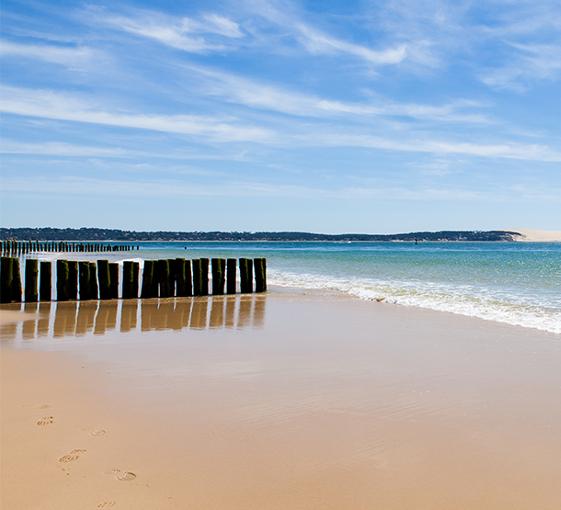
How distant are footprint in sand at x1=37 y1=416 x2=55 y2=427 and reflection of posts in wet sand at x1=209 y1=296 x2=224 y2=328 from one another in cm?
607

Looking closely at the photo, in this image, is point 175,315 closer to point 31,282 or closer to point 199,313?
point 199,313

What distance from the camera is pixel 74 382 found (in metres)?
6.72

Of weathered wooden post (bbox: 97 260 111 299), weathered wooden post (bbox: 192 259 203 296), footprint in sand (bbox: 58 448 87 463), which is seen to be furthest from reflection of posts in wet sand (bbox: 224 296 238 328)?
footprint in sand (bbox: 58 448 87 463)

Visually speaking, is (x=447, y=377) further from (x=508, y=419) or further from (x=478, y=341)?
(x=478, y=341)

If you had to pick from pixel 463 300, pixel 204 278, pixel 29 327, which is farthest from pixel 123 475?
pixel 204 278

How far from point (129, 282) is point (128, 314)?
11.5ft

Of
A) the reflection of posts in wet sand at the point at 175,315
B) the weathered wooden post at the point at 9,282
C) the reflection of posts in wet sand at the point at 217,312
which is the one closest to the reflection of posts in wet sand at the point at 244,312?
the reflection of posts in wet sand at the point at 217,312

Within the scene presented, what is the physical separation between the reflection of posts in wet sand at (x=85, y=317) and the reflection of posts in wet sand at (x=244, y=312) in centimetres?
284

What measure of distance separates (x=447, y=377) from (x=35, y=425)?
15.0 feet

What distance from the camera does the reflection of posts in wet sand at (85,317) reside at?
35.4 ft

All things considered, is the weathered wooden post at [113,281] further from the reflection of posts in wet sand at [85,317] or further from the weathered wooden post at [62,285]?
the weathered wooden post at [62,285]

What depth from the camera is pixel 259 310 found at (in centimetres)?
1417

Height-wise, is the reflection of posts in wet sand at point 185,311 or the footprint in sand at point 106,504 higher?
the footprint in sand at point 106,504

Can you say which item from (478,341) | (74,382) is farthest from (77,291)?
(478,341)
